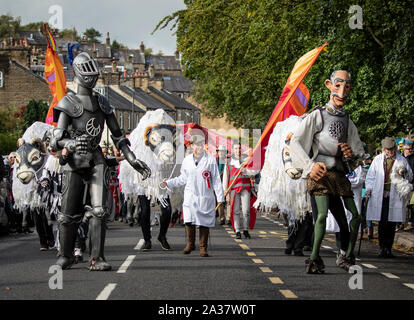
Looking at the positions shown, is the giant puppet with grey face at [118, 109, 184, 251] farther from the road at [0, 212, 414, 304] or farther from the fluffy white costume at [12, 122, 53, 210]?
the fluffy white costume at [12, 122, 53, 210]

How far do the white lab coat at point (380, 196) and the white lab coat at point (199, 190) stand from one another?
2.67 meters

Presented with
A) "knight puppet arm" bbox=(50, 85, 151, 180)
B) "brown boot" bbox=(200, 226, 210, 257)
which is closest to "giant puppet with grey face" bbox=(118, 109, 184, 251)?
"brown boot" bbox=(200, 226, 210, 257)

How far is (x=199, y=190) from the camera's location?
14.2 metres

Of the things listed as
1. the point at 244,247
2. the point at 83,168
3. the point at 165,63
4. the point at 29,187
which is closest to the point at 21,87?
the point at 29,187

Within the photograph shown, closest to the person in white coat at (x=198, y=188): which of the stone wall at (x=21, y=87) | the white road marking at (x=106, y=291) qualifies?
the white road marking at (x=106, y=291)

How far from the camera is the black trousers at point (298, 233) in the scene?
1375 cm

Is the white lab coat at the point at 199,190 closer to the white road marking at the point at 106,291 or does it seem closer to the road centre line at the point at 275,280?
the road centre line at the point at 275,280

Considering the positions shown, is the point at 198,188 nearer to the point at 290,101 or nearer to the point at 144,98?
the point at 290,101

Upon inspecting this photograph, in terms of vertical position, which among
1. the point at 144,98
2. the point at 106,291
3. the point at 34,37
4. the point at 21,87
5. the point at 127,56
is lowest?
the point at 106,291

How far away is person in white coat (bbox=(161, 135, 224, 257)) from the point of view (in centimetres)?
1395

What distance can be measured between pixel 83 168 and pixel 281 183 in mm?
4313
